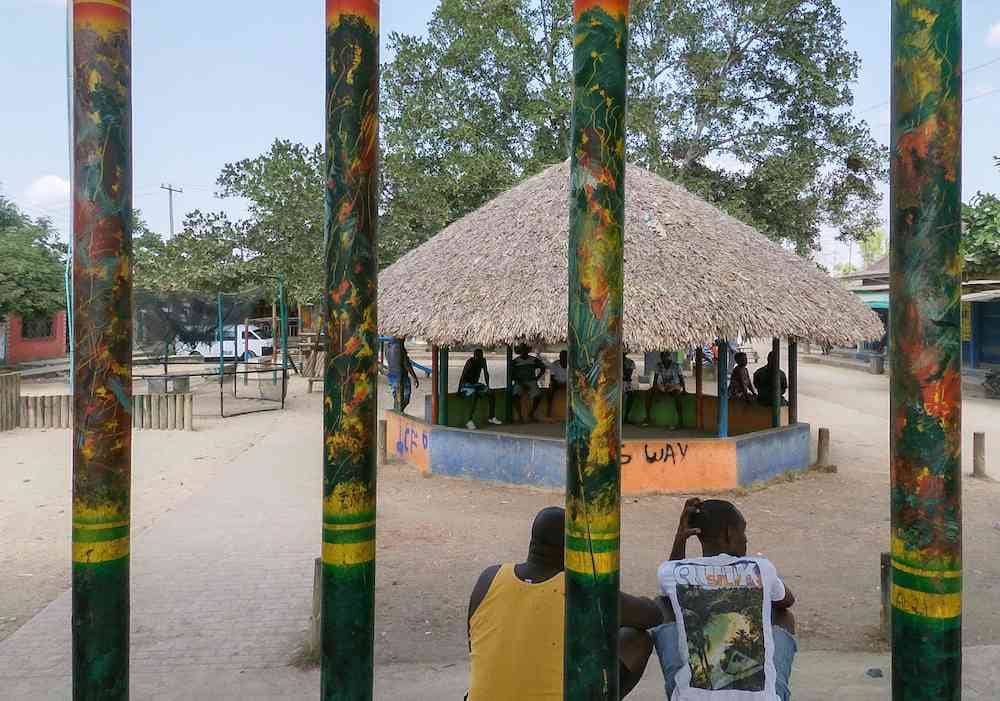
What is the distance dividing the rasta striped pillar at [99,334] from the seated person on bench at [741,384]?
10945 millimetres

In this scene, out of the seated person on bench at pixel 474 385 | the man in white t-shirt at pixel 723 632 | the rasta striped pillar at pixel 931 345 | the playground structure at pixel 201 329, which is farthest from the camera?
the playground structure at pixel 201 329

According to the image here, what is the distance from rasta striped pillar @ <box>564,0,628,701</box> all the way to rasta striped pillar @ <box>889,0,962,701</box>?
2.34 feet

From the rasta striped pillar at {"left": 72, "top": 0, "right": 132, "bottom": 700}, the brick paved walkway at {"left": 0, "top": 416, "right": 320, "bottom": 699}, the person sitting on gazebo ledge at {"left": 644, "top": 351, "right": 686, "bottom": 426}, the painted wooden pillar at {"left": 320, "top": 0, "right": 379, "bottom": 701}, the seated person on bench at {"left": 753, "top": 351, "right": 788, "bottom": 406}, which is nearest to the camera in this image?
the rasta striped pillar at {"left": 72, "top": 0, "right": 132, "bottom": 700}

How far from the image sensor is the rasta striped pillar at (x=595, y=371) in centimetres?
216

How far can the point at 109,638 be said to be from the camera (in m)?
2.29

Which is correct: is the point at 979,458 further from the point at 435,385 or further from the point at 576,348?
the point at 576,348

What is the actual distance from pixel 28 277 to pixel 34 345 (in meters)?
10.7

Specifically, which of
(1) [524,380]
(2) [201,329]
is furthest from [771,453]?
(2) [201,329]

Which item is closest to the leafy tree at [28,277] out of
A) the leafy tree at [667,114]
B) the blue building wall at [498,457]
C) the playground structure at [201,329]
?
the playground structure at [201,329]

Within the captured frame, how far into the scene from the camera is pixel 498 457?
34.2 ft

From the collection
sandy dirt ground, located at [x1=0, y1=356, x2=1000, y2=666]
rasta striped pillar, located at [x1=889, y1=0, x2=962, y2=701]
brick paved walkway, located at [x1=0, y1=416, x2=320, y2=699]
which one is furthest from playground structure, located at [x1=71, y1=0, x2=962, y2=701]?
sandy dirt ground, located at [x1=0, y1=356, x2=1000, y2=666]

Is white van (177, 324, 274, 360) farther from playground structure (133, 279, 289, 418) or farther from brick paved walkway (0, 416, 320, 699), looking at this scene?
brick paved walkway (0, 416, 320, 699)

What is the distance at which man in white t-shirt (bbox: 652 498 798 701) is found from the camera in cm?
264

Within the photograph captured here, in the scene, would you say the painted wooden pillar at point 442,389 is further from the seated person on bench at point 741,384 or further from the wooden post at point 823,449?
the wooden post at point 823,449
